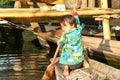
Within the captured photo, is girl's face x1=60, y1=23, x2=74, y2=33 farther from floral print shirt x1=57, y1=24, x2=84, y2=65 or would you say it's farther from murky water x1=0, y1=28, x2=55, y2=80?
murky water x1=0, y1=28, x2=55, y2=80

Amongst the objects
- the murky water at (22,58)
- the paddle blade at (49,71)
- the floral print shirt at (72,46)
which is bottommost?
the murky water at (22,58)

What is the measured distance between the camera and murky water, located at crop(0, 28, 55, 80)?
35.9 feet

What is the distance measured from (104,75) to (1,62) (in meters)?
6.20

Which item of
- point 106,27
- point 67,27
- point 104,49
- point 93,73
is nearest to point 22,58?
point 106,27

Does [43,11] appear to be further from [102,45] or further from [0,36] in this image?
[0,36]

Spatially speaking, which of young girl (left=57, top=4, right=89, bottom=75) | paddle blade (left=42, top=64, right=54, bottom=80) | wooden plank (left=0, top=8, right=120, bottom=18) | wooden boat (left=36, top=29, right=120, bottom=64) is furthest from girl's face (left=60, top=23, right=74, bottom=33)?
wooden plank (left=0, top=8, right=120, bottom=18)

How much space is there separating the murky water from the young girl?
9.61ft

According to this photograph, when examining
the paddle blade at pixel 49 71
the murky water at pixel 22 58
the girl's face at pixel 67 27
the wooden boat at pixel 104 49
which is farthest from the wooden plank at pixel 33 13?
the girl's face at pixel 67 27

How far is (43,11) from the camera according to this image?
1137 centimetres

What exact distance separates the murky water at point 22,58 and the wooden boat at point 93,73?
8.65 feet

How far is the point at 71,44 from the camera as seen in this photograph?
24.4ft

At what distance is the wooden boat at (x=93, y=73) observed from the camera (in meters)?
6.98

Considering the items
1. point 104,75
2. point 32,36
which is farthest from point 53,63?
point 32,36

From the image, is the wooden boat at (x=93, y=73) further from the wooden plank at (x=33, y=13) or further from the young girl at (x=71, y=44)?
the wooden plank at (x=33, y=13)
